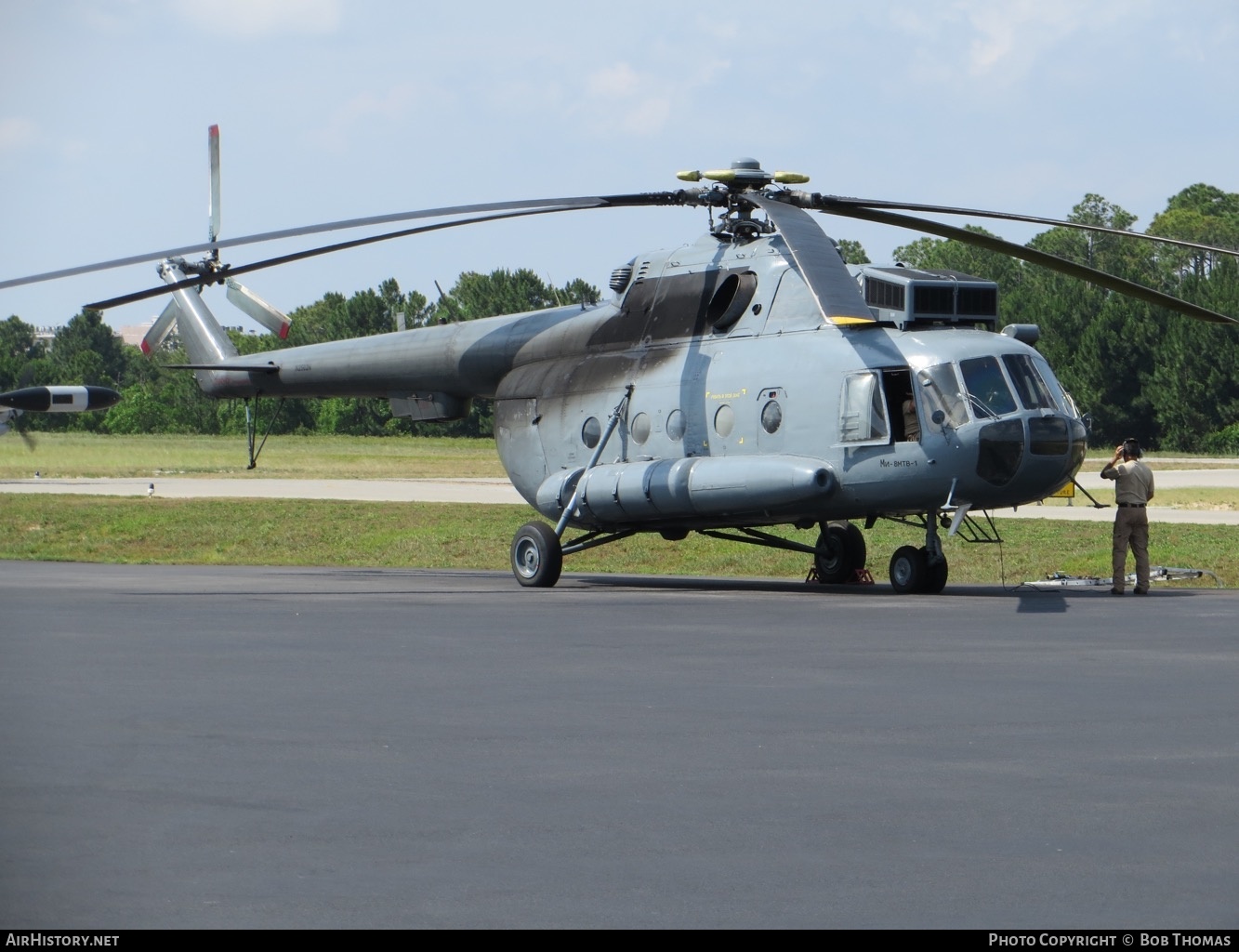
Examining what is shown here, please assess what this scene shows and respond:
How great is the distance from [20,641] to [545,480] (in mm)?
10507

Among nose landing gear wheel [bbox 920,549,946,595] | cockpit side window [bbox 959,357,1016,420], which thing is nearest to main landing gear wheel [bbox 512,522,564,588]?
nose landing gear wheel [bbox 920,549,946,595]

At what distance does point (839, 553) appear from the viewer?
2461 cm

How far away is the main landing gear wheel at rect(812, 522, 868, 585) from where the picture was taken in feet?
80.7

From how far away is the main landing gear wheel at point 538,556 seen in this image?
2362 cm

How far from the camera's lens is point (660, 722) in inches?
422

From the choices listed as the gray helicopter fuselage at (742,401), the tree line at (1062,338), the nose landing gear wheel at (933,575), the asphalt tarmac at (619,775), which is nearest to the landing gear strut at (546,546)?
the gray helicopter fuselage at (742,401)

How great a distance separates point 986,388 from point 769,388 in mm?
2910

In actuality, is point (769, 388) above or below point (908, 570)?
above

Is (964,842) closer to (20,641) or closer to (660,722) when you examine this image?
(660,722)

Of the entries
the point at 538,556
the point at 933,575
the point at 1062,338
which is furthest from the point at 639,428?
the point at 1062,338

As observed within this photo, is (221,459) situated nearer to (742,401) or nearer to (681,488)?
(681,488)

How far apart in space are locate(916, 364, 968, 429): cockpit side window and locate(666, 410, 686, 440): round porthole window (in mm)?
3766

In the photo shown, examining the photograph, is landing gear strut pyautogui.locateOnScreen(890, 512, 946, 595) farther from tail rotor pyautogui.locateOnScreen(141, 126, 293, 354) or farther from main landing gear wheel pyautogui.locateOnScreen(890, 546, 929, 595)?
tail rotor pyautogui.locateOnScreen(141, 126, 293, 354)

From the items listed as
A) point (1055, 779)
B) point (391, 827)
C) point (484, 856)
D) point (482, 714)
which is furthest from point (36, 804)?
point (1055, 779)
